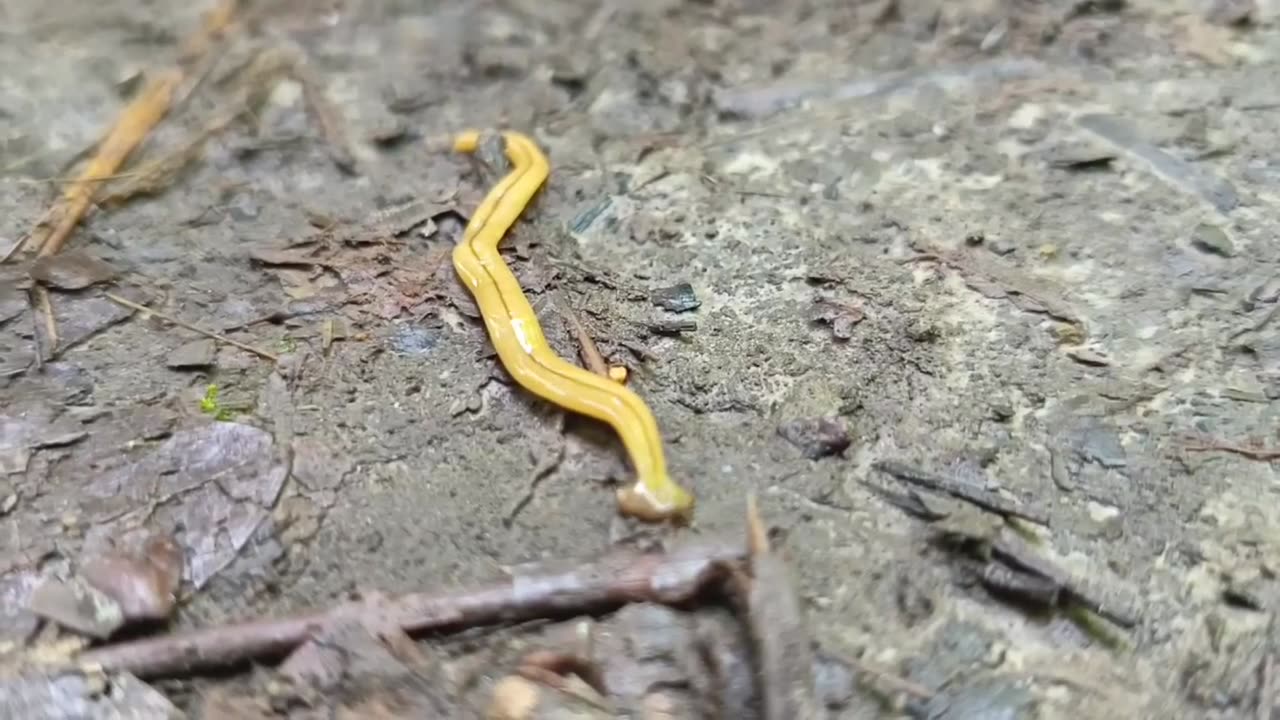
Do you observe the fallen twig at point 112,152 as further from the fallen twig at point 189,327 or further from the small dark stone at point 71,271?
the fallen twig at point 189,327

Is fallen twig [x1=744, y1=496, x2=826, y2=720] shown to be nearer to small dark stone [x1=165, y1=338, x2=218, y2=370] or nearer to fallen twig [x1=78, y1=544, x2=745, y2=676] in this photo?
fallen twig [x1=78, y1=544, x2=745, y2=676]

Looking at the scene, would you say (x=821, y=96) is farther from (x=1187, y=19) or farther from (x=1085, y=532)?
(x=1085, y=532)

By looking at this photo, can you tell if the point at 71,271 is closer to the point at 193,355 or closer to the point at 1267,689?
the point at 193,355

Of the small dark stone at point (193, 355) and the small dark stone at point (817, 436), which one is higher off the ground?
the small dark stone at point (193, 355)

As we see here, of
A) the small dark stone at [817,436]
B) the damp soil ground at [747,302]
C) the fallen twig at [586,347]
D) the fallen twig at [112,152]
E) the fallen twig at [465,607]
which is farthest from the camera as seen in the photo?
the fallen twig at [112,152]

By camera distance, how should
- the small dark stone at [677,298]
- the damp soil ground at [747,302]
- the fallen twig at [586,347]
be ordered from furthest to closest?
1. the small dark stone at [677,298]
2. the fallen twig at [586,347]
3. the damp soil ground at [747,302]

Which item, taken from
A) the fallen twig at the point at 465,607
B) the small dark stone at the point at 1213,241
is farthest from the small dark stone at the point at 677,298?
the small dark stone at the point at 1213,241

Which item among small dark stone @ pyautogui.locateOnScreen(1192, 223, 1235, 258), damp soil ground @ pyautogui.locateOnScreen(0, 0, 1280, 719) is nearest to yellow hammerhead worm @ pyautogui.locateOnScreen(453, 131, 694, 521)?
damp soil ground @ pyautogui.locateOnScreen(0, 0, 1280, 719)
